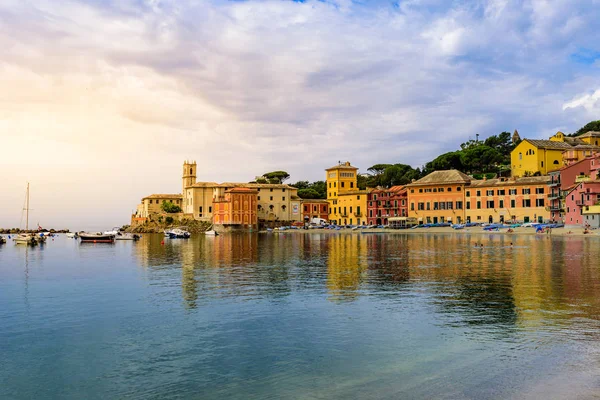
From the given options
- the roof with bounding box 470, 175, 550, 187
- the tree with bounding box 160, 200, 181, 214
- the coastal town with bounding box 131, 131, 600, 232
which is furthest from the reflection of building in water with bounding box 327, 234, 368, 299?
the tree with bounding box 160, 200, 181, 214

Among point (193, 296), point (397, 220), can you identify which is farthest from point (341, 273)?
point (397, 220)

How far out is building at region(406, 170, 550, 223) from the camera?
98.9 meters

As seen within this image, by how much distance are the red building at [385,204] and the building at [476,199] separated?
3503 mm

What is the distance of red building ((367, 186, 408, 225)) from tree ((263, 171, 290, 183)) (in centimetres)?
4882

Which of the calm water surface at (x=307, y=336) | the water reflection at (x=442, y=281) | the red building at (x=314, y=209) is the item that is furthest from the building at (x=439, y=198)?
the calm water surface at (x=307, y=336)

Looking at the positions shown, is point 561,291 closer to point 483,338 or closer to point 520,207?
point 483,338

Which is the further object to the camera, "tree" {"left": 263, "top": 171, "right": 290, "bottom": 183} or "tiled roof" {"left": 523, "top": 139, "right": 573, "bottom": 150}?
"tree" {"left": 263, "top": 171, "right": 290, "bottom": 183}

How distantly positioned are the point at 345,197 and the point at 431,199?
27.2 meters

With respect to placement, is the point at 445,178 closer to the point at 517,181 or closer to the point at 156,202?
the point at 517,181

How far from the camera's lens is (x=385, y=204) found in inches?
4906

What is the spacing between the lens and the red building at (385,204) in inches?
4754

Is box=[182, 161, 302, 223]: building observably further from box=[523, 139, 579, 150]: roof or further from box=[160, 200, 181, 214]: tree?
box=[523, 139, 579, 150]: roof

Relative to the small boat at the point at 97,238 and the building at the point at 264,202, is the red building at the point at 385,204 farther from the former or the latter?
the small boat at the point at 97,238

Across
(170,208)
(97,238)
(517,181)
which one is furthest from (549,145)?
(170,208)
